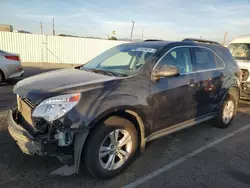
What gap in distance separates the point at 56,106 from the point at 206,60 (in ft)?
10.2

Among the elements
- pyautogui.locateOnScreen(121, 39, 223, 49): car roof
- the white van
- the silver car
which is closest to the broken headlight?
pyautogui.locateOnScreen(121, 39, 223, 49): car roof

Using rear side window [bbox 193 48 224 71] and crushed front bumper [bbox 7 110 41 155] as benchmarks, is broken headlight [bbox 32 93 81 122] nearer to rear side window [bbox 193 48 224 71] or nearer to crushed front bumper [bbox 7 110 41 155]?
crushed front bumper [bbox 7 110 41 155]

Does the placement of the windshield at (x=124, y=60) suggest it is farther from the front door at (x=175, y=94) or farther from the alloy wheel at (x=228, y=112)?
the alloy wheel at (x=228, y=112)

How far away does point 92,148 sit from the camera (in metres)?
2.59

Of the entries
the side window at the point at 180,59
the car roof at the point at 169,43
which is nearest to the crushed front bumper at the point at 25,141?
Result: the side window at the point at 180,59

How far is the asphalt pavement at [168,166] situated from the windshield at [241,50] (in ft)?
14.6

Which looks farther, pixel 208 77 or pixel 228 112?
pixel 228 112

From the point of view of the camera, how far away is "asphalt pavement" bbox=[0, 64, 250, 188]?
2807mm

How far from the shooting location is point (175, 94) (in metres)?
3.48

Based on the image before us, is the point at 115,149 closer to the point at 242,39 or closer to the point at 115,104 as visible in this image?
the point at 115,104

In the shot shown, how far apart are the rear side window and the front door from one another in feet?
0.77

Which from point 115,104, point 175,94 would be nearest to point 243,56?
point 175,94

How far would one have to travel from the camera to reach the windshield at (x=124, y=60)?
3359 millimetres

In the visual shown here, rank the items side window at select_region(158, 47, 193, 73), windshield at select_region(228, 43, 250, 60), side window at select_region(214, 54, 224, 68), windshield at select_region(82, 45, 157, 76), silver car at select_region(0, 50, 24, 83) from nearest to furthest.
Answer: windshield at select_region(82, 45, 157, 76) → side window at select_region(158, 47, 193, 73) → side window at select_region(214, 54, 224, 68) → windshield at select_region(228, 43, 250, 60) → silver car at select_region(0, 50, 24, 83)
